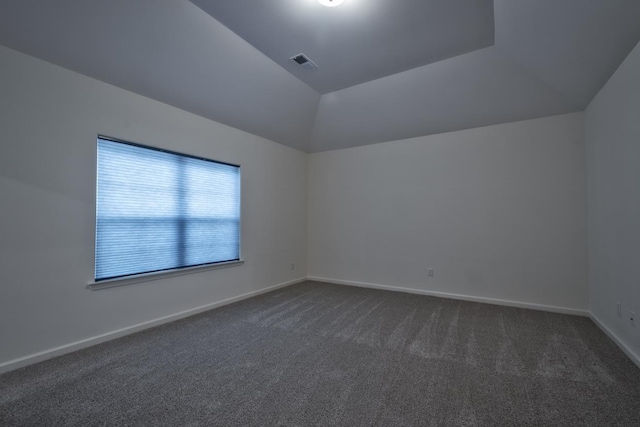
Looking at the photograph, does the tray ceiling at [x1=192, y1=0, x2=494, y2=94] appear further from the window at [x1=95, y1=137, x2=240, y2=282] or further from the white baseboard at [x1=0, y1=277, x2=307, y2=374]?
the white baseboard at [x1=0, y1=277, x2=307, y2=374]

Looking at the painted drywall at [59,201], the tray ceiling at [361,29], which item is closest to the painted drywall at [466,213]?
the tray ceiling at [361,29]

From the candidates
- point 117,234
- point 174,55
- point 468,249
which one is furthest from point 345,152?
point 117,234

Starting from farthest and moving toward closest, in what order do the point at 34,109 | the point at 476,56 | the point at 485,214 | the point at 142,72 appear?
the point at 485,214
the point at 476,56
the point at 142,72
the point at 34,109

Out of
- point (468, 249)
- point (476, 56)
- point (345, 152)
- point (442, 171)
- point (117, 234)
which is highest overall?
point (476, 56)

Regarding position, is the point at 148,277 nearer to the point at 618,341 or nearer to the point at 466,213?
the point at 466,213

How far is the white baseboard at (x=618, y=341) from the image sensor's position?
221 centimetres

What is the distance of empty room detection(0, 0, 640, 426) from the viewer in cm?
195

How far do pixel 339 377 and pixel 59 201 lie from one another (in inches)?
110

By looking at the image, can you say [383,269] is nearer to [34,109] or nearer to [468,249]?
[468,249]

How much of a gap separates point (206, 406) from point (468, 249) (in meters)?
3.80

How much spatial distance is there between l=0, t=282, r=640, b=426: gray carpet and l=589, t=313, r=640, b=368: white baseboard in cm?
6

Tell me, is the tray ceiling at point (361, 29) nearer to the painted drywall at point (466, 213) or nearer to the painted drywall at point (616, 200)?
the painted drywall at point (616, 200)

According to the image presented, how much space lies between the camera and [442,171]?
14.1ft

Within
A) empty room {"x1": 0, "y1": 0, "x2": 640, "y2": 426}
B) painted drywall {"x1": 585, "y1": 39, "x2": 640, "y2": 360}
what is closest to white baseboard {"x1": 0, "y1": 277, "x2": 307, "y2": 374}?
empty room {"x1": 0, "y1": 0, "x2": 640, "y2": 426}
